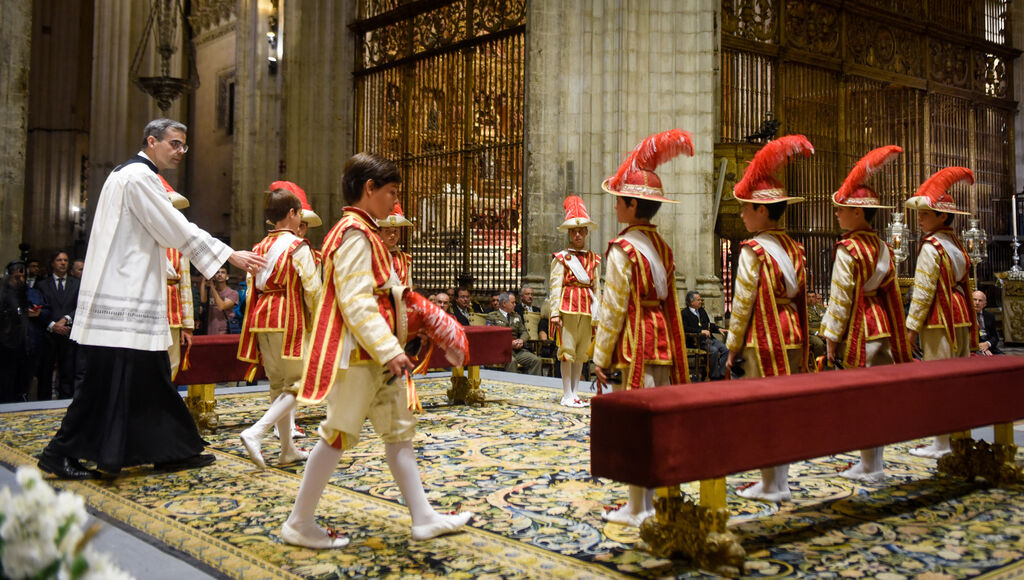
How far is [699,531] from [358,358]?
4.63ft

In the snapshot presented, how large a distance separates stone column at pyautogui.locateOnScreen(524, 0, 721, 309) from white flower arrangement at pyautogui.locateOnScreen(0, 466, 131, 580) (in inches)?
373

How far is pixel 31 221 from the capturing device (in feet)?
65.0

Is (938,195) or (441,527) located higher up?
(938,195)

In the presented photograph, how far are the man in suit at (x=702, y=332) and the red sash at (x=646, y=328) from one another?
5.33m

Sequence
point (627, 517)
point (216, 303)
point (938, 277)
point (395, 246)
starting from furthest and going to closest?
point (216, 303) < point (395, 246) < point (938, 277) < point (627, 517)

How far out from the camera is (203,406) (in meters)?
6.18

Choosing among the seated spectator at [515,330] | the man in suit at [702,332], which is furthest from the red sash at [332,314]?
the man in suit at [702,332]

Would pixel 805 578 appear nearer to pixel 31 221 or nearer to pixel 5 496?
pixel 5 496

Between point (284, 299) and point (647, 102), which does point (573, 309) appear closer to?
point (284, 299)

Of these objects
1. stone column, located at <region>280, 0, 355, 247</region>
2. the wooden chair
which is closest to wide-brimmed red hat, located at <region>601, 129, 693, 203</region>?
the wooden chair

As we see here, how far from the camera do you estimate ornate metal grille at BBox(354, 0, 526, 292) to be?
12414 mm

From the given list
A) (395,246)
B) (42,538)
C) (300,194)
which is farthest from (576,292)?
(42,538)

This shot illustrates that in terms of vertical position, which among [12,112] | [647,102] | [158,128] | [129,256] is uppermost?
[647,102]

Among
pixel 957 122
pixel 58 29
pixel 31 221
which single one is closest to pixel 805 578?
pixel 957 122
